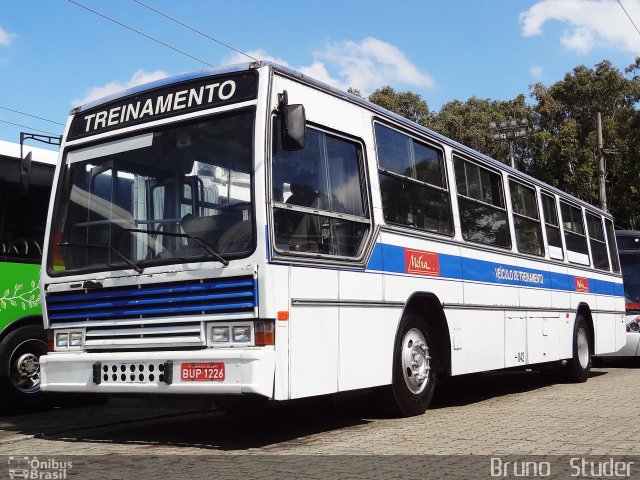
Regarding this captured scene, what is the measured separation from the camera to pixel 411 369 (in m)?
8.05

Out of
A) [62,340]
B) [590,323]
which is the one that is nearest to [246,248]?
[62,340]

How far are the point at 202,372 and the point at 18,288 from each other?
418 cm

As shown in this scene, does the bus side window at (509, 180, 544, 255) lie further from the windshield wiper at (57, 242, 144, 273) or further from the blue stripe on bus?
the windshield wiper at (57, 242, 144, 273)

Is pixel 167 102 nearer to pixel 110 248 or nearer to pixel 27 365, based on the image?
pixel 110 248

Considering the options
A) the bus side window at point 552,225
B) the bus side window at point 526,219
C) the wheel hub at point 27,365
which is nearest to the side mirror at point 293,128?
the wheel hub at point 27,365

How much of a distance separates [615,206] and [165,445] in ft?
109

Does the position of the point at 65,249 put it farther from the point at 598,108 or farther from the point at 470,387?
the point at 598,108

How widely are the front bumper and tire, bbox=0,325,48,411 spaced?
7.63 feet

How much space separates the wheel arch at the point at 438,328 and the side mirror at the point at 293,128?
282cm

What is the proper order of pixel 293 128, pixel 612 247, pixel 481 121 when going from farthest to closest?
1. pixel 481 121
2. pixel 612 247
3. pixel 293 128

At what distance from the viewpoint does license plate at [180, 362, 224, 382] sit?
19.9 ft

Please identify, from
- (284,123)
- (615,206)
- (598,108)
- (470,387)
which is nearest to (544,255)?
(470,387)

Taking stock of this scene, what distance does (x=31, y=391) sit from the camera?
31.1 feet

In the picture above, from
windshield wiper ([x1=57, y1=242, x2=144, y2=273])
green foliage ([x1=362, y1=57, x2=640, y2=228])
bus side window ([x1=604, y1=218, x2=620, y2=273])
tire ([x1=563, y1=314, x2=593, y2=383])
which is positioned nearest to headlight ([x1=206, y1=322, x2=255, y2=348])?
windshield wiper ([x1=57, y1=242, x2=144, y2=273])
